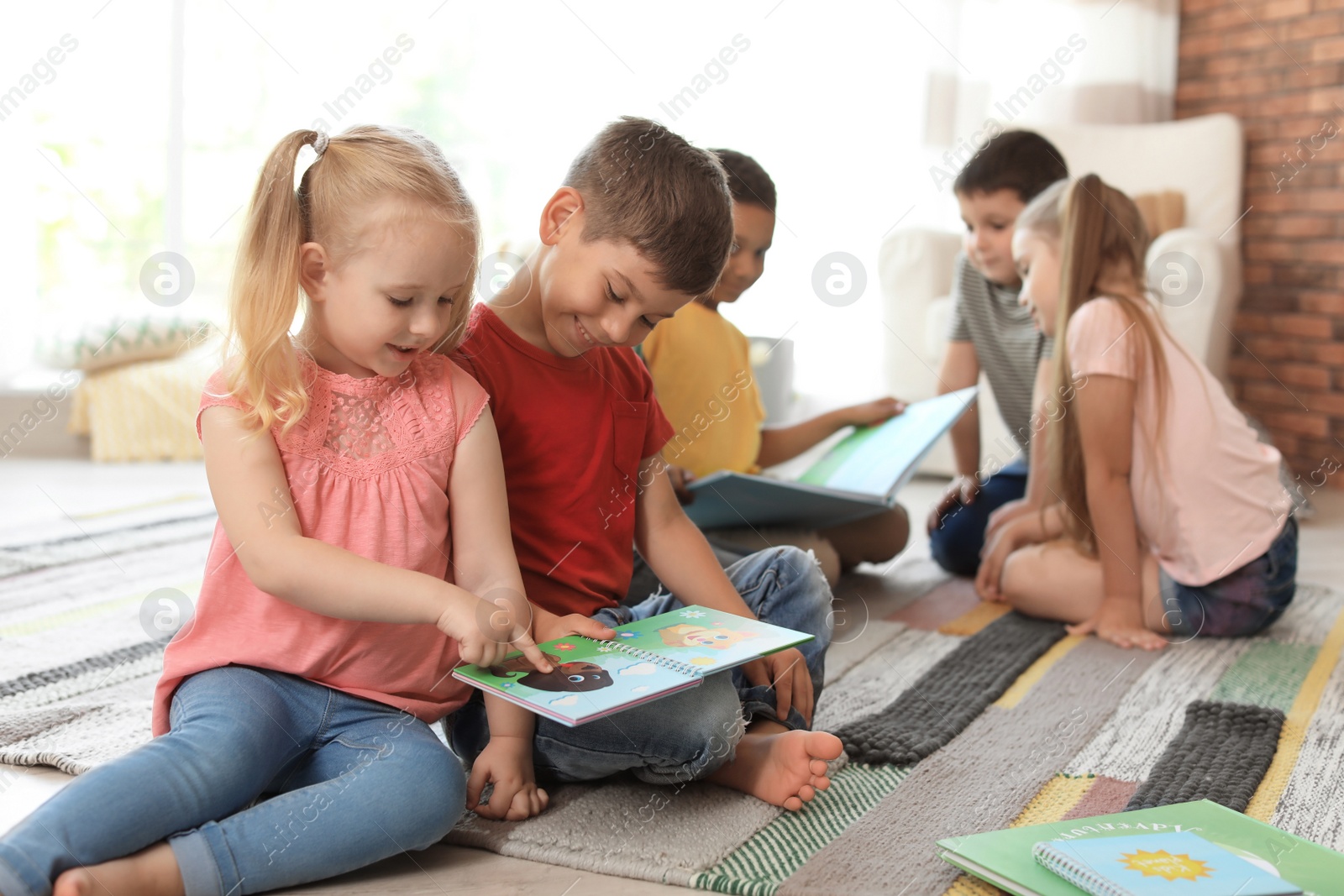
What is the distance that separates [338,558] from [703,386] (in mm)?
662

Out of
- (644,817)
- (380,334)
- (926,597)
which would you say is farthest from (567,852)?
(926,597)

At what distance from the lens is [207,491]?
234 centimetres

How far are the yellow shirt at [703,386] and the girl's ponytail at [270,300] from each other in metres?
0.56

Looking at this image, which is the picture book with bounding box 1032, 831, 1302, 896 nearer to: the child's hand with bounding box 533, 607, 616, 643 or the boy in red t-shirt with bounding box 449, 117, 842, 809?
the boy in red t-shirt with bounding box 449, 117, 842, 809

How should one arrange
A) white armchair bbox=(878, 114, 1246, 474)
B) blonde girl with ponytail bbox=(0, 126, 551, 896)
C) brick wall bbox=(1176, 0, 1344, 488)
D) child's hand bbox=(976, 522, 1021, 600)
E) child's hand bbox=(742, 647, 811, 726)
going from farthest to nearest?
brick wall bbox=(1176, 0, 1344, 488), white armchair bbox=(878, 114, 1246, 474), child's hand bbox=(976, 522, 1021, 600), child's hand bbox=(742, 647, 811, 726), blonde girl with ponytail bbox=(0, 126, 551, 896)

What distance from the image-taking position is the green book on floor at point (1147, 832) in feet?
2.52

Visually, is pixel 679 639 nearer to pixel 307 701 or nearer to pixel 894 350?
pixel 307 701

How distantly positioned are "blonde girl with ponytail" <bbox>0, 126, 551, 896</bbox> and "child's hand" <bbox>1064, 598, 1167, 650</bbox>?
82cm

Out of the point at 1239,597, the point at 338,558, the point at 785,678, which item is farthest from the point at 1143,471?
the point at 338,558

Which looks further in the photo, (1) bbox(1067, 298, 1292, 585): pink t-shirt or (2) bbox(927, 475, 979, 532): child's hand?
(2) bbox(927, 475, 979, 532): child's hand

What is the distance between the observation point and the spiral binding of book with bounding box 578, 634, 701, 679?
0.79m

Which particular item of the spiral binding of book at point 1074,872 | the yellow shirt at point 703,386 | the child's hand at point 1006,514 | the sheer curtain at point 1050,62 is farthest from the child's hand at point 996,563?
the sheer curtain at point 1050,62

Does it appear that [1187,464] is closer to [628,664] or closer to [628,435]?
[628,435]

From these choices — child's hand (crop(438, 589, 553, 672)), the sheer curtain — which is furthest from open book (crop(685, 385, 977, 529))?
the sheer curtain
